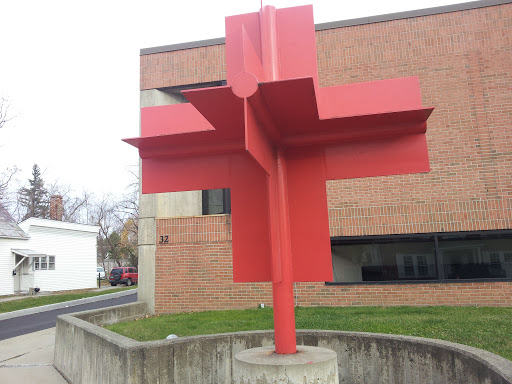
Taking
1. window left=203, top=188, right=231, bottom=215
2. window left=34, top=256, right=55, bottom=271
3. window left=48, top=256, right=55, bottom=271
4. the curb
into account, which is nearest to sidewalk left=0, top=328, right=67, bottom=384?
window left=203, top=188, right=231, bottom=215

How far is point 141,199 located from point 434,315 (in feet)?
27.2

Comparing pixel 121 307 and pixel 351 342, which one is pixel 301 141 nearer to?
pixel 351 342

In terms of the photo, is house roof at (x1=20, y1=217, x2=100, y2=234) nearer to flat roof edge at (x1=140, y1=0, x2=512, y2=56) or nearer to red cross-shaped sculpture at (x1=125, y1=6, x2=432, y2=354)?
flat roof edge at (x1=140, y1=0, x2=512, y2=56)

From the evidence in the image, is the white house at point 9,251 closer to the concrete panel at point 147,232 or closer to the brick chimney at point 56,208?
the concrete panel at point 147,232

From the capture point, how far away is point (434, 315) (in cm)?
900

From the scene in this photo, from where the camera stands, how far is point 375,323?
8.02 metres

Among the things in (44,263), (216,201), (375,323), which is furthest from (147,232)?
(44,263)

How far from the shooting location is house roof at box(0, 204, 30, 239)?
26580mm

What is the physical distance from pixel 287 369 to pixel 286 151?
2024 millimetres

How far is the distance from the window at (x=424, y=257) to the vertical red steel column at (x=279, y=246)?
7523 millimetres

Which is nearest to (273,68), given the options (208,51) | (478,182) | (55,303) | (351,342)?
(351,342)

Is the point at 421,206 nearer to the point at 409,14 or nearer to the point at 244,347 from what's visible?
the point at 409,14

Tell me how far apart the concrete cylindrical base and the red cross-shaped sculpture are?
0.33 metres

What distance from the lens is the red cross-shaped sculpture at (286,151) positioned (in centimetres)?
399
